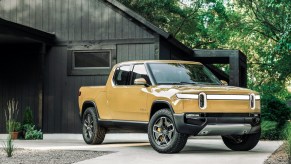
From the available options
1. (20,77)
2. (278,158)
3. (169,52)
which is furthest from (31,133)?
(278,158)

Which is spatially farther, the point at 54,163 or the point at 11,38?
the point at 11,38

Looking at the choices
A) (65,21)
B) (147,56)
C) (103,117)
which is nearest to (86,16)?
(65,21)

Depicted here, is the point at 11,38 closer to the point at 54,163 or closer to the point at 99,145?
the point at 99,145

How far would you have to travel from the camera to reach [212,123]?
11.5 metres

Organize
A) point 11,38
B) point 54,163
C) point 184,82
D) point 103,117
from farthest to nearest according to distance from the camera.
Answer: point 11,38 → point 103,117 → point 184,82 → point 54,163

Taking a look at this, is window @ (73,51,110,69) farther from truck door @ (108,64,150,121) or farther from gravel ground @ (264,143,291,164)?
Result: gravel ground @ (264,143,291,164)

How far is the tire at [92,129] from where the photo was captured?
14.6m

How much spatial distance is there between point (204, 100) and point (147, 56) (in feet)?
24.4

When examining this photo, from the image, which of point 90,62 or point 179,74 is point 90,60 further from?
point 179,74

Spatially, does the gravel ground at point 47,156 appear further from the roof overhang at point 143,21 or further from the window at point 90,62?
the window at point 90,62

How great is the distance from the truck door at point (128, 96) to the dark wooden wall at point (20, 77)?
667 cm

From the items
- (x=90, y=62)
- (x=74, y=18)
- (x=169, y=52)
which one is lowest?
(x=90, y=62)

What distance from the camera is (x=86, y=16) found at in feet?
64.8

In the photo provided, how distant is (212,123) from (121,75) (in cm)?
316
